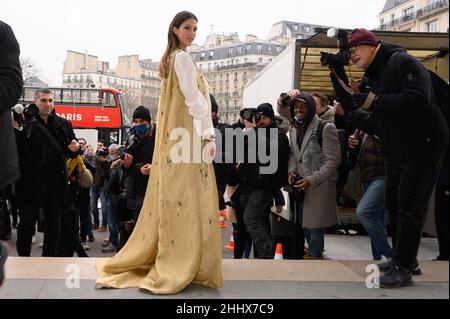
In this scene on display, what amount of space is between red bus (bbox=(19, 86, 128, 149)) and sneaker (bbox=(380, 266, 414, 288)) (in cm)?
2188

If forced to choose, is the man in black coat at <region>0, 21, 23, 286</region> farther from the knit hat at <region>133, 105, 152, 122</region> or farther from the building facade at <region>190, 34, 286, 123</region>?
the building facade at <region>190, 34, 286, 123</region>

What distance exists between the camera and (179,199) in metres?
3.84

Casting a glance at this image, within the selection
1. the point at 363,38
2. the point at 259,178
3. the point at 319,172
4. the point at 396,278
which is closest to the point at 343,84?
Answer: the point at 363,38

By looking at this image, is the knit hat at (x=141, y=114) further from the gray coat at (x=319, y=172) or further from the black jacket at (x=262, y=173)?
the gray coat at (x=319, y=172)

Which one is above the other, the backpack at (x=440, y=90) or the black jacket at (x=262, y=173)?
the backpack at (x=440, y=90)

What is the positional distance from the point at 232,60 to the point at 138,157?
87.0m

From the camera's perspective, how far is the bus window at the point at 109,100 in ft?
84.2

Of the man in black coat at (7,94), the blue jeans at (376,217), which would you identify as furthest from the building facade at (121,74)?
the man in black coat at (7,94)

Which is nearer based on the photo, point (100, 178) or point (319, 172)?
point (319, 172)

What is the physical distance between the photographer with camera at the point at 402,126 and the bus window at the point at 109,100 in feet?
74.4

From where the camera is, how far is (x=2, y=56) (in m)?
2.92

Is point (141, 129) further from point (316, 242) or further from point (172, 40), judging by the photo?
point (316, 242)
